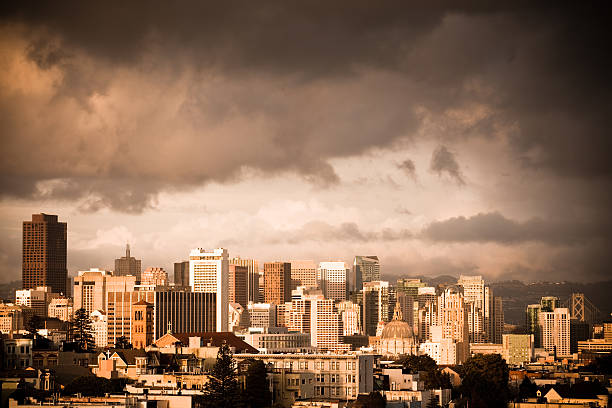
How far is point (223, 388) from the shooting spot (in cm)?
8238

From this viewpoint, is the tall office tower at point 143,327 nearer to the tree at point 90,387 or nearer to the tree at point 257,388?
the tree at point 257,388

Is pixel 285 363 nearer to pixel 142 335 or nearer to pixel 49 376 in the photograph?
pixel 49 376

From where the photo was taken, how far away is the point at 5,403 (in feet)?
238

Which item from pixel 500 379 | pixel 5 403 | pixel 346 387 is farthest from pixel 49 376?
pixel 500 379

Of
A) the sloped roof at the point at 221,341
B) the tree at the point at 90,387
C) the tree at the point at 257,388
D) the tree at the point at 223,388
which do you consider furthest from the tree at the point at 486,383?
the tree at the point at 90,387

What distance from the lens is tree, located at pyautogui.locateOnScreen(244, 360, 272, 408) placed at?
3401 inches

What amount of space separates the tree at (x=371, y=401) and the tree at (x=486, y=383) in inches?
473

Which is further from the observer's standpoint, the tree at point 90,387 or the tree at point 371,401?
the tree at point 371,401

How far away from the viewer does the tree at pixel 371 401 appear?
271 feet

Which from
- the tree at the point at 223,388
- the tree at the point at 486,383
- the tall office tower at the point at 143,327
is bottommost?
the tree at the point at 486,383

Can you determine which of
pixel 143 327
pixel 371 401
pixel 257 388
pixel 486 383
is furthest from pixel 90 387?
pixel 143 327

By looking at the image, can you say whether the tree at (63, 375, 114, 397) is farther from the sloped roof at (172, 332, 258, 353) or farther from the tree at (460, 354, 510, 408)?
the sloped roof at (172, 332, 258, 353)

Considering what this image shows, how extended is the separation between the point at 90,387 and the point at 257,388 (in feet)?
40.1

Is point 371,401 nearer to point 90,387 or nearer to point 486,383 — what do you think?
point 90,387
